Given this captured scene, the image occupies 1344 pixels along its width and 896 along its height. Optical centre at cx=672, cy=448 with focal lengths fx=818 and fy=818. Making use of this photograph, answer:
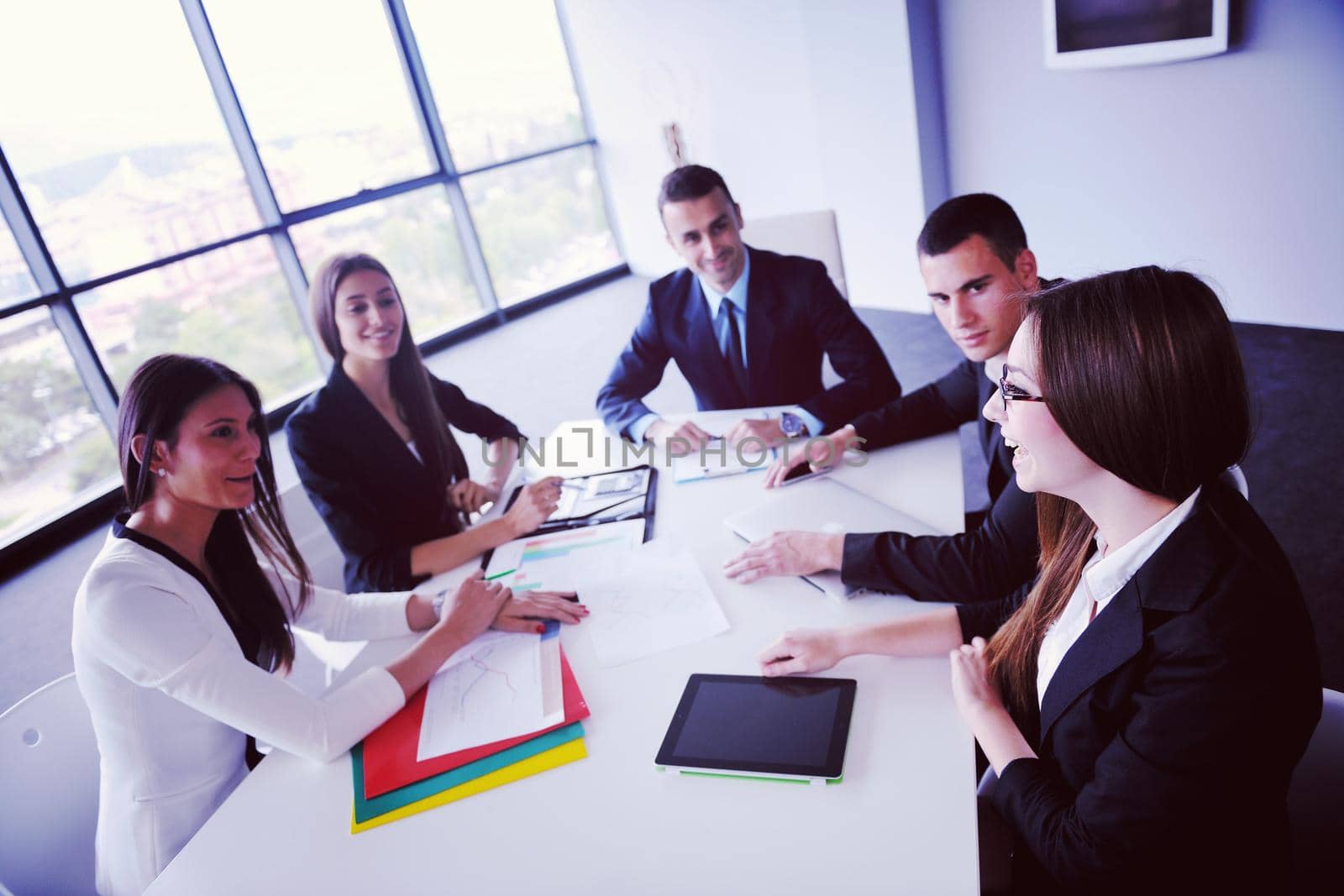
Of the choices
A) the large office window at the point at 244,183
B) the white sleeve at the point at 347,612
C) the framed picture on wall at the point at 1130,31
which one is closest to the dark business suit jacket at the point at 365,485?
the white sleeve at the point at 347,612

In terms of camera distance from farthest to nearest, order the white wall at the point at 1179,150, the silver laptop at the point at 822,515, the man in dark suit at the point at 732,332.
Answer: the white wall at the point at 1179,150
the man in dark suit at the point at 732,332
the silver laptop at the point at 822,515

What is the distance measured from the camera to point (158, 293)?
15.6 ft

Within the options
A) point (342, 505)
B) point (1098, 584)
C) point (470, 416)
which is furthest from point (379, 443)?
point (1098, 584)

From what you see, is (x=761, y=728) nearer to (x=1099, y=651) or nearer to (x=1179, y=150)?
(x=1099, y=651)

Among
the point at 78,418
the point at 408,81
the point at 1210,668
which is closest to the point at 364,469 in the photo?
the point at 1210,668

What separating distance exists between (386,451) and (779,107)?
13.0 feet

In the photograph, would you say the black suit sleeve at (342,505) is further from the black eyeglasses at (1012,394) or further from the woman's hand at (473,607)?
the black eyeglasses at (1012,394)

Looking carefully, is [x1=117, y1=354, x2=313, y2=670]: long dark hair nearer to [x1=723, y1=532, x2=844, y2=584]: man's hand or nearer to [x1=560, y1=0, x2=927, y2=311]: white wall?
[x1=723, y1=532, x2=844, y2=584]: man's hand

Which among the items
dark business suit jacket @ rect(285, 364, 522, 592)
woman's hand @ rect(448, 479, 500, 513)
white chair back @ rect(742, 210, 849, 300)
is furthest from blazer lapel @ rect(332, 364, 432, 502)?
white chair back @ rect(742, 210, 849, 300)

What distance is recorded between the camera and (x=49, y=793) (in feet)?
4.49

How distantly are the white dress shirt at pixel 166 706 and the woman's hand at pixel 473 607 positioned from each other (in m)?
0.15

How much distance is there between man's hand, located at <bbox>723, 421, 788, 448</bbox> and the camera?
6.56 feet

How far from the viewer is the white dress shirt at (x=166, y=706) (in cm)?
123

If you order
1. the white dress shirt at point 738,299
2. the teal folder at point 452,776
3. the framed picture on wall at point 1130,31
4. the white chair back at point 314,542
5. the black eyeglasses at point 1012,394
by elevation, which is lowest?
the white chair back at point 314,542
